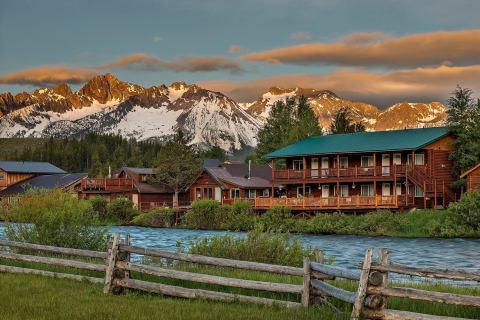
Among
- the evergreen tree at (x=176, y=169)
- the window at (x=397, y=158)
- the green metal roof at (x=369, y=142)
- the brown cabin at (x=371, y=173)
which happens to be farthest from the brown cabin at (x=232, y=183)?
the window at (x=397, y=158)

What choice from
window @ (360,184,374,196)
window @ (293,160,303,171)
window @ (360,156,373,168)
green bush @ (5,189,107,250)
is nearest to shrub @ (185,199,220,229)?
window @ (293,160,303,171)

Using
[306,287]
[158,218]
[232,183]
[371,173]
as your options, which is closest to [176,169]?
[232,183]

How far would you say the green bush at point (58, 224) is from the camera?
29.4 meters

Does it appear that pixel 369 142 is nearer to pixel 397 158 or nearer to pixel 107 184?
pixel 397 158

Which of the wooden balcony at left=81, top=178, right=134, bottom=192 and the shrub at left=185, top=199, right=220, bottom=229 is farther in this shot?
the wooden balcony at left=81, top=178, right=134, bottom=192

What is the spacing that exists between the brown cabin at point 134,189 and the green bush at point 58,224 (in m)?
80.2

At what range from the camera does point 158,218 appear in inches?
3509

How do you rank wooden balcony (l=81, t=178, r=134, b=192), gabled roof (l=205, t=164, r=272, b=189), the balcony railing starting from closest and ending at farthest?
the balcony railing, gabled roof (l=205, t=164, r=272, b=189), wooden balcony (l=81, t=178, r=134, b=192)

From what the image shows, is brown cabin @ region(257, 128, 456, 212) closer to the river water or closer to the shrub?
the shrub

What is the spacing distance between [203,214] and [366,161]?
18.3 metres

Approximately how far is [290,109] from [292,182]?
48223 mm

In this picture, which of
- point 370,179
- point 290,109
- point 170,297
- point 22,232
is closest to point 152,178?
point 290,109

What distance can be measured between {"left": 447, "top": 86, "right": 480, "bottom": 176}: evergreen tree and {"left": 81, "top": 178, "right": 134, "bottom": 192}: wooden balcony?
166 ft

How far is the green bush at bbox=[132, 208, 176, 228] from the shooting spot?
88750 millimetres
